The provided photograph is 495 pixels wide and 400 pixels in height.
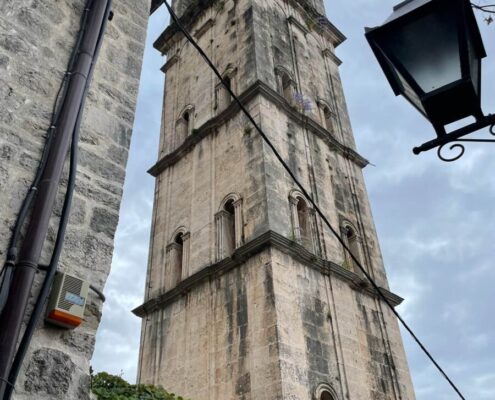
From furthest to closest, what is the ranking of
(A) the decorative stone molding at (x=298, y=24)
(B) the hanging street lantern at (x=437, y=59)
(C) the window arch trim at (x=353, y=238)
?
(A) the decorative stone molding at (x=298, y=24)
(C) the window arch trim at (x=353, y=238)
(B) the hanging street lantern at (x=437, y=59)

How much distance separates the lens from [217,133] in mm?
16078

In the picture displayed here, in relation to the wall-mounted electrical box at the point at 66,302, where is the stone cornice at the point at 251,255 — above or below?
above

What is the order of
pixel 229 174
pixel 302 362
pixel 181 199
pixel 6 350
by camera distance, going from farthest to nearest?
1. pixel 181 199
2. pixel 229 174
3. pixel 302 362
4. pixel 6 350

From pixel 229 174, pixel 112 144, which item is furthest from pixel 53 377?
pixel 229 174

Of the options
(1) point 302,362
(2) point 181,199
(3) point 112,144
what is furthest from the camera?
(2) point 181,199

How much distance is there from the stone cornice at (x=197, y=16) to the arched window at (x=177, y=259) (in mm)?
10287

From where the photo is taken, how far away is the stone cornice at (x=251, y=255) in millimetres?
11938

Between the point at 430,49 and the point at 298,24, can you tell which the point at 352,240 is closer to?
the point at 298,24

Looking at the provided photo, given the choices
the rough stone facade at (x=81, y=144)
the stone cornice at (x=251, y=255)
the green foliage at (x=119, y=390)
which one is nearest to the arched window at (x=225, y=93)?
the stone cornice at (x=251, y=255)

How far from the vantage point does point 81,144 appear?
3148 mm

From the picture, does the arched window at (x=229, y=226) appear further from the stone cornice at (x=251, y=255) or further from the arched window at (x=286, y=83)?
the arched window at (x=286, y=83)

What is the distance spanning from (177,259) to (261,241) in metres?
4.08

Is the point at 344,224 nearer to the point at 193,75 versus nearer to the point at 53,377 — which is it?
the point at 193,75

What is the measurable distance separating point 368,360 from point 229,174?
20.6 ft
